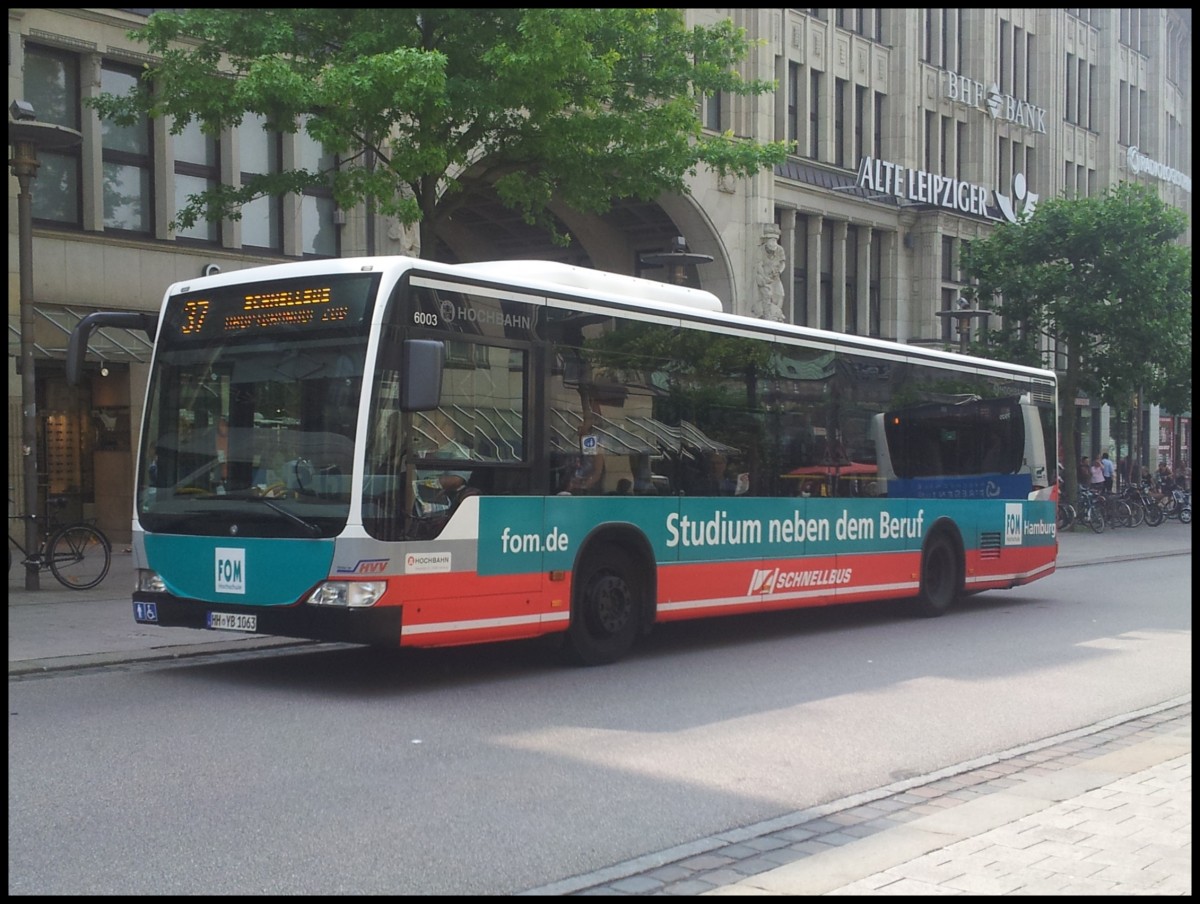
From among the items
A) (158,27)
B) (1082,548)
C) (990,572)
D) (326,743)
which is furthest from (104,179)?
(1082,548)

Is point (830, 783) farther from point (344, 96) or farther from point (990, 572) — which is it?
point (344, 96)

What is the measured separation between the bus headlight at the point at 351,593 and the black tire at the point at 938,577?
25.6 feet

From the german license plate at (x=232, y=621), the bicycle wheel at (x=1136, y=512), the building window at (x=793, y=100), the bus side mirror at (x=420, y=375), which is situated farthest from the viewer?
the building window at (x=793, y=100)

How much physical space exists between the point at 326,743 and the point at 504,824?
2.11 m

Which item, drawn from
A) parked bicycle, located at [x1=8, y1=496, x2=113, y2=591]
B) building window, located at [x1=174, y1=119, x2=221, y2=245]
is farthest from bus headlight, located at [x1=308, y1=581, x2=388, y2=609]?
building window, located at [x1=174, y1=119, x2=221, y2=245]

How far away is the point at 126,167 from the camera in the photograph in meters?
21.5

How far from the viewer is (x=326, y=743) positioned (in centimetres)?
800

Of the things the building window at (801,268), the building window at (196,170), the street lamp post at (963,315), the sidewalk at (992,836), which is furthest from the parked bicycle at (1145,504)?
the sidewalk at (992,836)

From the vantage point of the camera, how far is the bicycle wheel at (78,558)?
53.4ft

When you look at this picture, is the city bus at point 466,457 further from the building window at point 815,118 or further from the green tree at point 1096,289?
the building window at point 815,118

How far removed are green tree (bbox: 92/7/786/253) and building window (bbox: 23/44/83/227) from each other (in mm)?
2251

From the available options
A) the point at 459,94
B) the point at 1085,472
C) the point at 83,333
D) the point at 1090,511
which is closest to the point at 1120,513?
the point at 1090,511

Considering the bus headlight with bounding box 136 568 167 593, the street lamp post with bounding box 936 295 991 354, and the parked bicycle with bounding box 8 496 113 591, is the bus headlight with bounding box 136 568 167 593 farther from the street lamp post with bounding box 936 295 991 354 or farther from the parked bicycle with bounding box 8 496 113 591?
the street lamp post with bounding box 936 295 991 354

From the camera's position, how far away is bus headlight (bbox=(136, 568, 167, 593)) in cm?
1030
